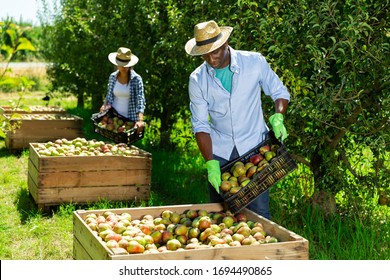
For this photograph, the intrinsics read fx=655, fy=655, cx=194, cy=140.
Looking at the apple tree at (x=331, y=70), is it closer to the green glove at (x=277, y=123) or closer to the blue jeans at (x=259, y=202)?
the green glove at (x=277, y=123)

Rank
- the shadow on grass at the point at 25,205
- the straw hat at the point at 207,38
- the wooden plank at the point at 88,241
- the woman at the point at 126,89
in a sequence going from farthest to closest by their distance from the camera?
the woman at the point at 126,89 < the shadow on grass at the point at 25,205 < the straw hat at the point at 207,38 < the wooden plank at the point at 88,241

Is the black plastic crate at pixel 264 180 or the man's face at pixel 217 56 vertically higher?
the man's face at pixel 217 56

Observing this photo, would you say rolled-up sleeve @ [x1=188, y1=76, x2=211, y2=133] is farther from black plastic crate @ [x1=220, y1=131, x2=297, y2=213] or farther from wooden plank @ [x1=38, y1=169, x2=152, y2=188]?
wooden plank @ [x1=38, y1=169, x2=152, y2=188]

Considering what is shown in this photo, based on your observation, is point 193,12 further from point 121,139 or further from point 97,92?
point 97,92

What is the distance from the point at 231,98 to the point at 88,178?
280cm

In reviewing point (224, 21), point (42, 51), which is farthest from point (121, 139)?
point (42, 51)

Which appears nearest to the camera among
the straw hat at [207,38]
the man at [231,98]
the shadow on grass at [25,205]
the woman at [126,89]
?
the straw hat at [207,38]

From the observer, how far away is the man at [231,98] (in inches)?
183

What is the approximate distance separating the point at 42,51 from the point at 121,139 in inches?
376

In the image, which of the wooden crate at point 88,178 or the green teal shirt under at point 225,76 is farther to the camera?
the wooden crate at point 88,178

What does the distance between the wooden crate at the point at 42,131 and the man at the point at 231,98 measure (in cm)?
627

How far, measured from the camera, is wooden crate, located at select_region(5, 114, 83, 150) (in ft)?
34.6

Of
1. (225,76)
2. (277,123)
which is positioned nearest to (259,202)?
(277,123)

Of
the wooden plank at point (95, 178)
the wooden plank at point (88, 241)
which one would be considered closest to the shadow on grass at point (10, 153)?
the wooden plank at point (95, 178)
